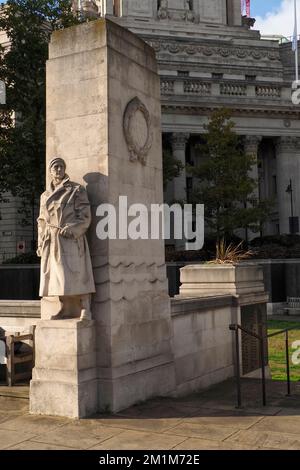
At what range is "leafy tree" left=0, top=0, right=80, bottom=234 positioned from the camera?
32375 mm

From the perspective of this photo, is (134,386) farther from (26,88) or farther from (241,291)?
(26,88)

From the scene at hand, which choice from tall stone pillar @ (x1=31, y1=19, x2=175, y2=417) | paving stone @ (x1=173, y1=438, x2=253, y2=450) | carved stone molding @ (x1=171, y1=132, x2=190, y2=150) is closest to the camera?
paving stone @ (x1=173, y1=438, x2=253, y2=450)

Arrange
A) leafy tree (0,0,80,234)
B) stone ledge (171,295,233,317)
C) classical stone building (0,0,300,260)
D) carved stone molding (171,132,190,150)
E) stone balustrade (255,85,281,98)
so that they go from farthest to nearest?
1. stone balustrade (255,85,281,98)
2. classical stone building (0,0,300,260)
3. carved stone molding (171,132,190,150)
4. leafy tree (0,0,80,234)
5. stone ledge (171,295,233,317)

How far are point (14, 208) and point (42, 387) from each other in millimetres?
42852

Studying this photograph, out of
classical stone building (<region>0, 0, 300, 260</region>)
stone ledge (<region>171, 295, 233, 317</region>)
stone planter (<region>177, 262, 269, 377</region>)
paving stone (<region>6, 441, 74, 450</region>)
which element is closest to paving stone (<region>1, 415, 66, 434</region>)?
paving stone (<region>6, 441, 74, 450</region>)

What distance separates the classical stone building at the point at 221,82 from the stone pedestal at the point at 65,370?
41.3 m

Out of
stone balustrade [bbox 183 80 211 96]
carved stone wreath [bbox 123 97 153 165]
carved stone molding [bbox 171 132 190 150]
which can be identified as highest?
stone balustrade [bbox 183 80 211 96]

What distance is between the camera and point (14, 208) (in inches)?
1971

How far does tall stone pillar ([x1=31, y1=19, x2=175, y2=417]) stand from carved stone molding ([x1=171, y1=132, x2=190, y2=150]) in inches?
1595

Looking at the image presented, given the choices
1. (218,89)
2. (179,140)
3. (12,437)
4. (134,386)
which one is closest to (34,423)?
(12,437)

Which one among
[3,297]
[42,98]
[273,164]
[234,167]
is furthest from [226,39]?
[3,297]

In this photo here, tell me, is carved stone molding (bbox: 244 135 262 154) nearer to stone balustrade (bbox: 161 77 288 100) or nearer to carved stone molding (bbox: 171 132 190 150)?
stone balustrade (bbox: 161 77 288 100)

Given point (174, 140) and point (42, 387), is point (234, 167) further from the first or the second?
point (42, 387)

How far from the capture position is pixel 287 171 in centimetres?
5391
